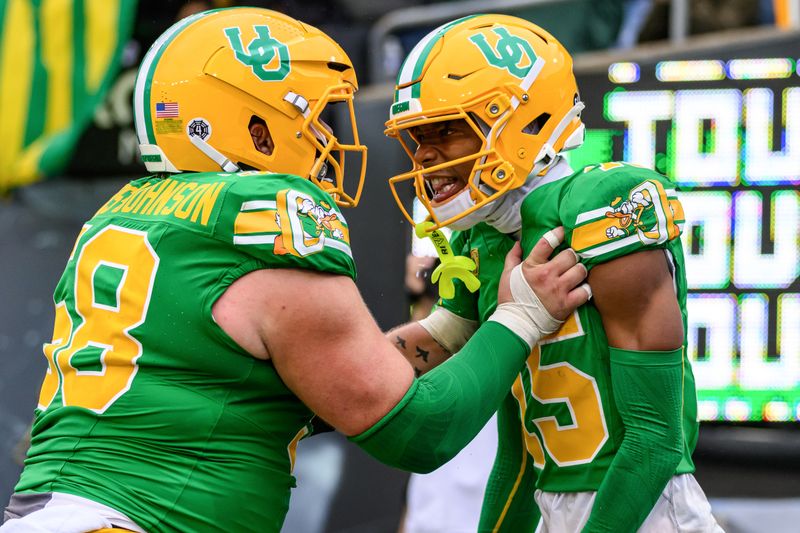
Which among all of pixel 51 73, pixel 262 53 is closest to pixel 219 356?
pixel 262 53

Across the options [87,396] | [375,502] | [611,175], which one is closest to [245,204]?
[87,396]

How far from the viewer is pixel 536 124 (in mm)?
2871

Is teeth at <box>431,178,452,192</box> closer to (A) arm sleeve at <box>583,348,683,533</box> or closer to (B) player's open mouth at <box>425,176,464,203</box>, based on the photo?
(B) player's open mouth at <box>425,176,464,203</box>

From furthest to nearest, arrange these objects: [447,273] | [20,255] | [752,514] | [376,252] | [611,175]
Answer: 1. [20,255]
2. [376,252]
3. [752,514]
4. [447,273]
5. [611,175]

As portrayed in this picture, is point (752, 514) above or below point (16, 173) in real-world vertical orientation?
below

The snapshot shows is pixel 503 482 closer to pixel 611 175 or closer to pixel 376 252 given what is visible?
pixel 611 175

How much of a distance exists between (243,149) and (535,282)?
70 cm

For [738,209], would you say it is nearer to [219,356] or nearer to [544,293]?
[544,293]

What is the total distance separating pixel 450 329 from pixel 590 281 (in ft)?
1.80

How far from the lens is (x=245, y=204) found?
240 centimetres

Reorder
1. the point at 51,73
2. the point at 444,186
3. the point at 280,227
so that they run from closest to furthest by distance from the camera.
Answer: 1. the point at 280,227
2. the point at 444,186
3. the point at 51,73

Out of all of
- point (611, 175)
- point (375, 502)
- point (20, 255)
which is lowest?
point (375, 502)

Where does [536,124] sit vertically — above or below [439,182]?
above

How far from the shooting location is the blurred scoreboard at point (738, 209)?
4.88 m
